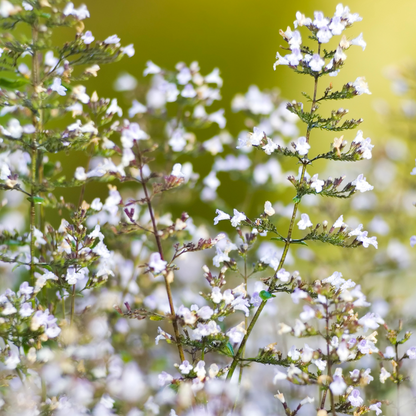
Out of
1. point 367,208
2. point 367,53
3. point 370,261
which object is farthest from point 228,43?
point 370,261

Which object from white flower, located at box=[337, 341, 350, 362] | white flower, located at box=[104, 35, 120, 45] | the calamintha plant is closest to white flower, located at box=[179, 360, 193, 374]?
the calamintha plant

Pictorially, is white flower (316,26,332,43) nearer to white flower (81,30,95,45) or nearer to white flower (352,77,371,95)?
white flower (352,77,371,95)

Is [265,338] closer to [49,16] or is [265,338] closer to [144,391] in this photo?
[144,391]

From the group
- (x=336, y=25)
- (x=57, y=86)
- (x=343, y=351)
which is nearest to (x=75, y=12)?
(x=57, y=86)

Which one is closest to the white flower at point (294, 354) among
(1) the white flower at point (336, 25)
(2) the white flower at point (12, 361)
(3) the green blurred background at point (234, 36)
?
(2) the white flower at point (12, 361)

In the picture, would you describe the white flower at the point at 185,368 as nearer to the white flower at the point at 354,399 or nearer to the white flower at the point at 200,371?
the white flower at the point at 200,371

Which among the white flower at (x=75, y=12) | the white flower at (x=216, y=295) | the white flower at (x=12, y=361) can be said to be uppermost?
the white flower at (x=75, y=12)

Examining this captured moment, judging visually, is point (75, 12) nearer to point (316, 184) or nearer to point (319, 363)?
point (316, 184)

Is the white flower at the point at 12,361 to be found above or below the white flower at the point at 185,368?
below

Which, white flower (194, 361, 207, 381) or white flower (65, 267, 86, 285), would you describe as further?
white flower (65, 267, 86, 285)

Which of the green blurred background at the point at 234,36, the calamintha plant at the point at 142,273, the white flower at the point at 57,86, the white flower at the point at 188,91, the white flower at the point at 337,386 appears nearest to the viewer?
the white flower at the point at 337,386

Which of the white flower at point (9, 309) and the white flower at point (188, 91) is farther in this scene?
the white flower at point (188, 91)

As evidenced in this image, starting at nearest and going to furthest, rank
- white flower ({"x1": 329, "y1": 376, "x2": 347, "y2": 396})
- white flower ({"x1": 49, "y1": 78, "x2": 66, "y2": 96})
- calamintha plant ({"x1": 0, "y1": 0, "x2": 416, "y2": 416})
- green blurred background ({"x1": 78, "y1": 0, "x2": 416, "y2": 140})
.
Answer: white flower ({"x1": 329, "y1": 376, "x2": 347, "y2": 396}), calamintha plant ({"x1": 0, "y1": 0, "x2": 416, "y2": 416}), white flower ({"x1": 49, "y1": 78, "x2": 66, "y2": 96}), green blurred background ({"x1": 78, "y1": 0, "x2": 416, "y2": 140})
